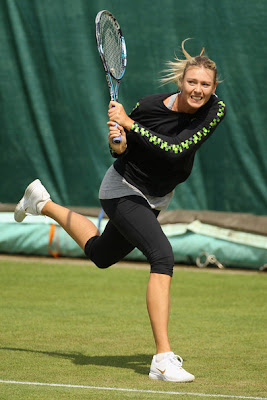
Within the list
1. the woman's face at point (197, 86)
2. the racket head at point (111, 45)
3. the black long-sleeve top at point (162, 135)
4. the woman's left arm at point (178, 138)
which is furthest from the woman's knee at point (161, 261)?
the racket head at point (111, 45)

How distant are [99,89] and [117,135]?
196 inches

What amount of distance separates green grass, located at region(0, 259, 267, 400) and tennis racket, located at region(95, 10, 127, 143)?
1.45 metres

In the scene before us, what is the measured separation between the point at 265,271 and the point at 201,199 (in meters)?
1.15

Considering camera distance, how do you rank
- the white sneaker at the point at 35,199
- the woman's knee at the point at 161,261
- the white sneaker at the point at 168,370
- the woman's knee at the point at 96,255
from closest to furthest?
the white sneaker at the point at 168,370 < the woman's knee at the point at 161,261 < the woman's knee at the point at 96,255 < the white sneaker at the point at 35,199

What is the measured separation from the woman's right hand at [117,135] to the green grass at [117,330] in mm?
1087

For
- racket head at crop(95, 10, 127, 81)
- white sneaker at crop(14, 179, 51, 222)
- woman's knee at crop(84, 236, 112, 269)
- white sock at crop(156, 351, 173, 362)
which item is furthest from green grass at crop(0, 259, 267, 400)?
racket head at crop(95, 10, 127, 81)

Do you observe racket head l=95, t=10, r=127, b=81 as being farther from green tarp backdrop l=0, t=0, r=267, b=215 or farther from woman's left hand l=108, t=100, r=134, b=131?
green tarp backdrop l=0, t=0, r=267, b=215

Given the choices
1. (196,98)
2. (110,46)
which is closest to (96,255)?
(196,98)

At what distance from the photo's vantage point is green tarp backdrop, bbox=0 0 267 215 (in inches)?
337

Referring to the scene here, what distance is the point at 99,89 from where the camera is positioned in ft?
29.7

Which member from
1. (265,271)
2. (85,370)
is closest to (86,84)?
(265,271)

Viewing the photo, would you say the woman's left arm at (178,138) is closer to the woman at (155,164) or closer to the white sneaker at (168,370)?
the woman at (155,164)

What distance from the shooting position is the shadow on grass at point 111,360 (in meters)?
4.32

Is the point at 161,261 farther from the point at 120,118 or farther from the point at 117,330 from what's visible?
the point at 117,330
